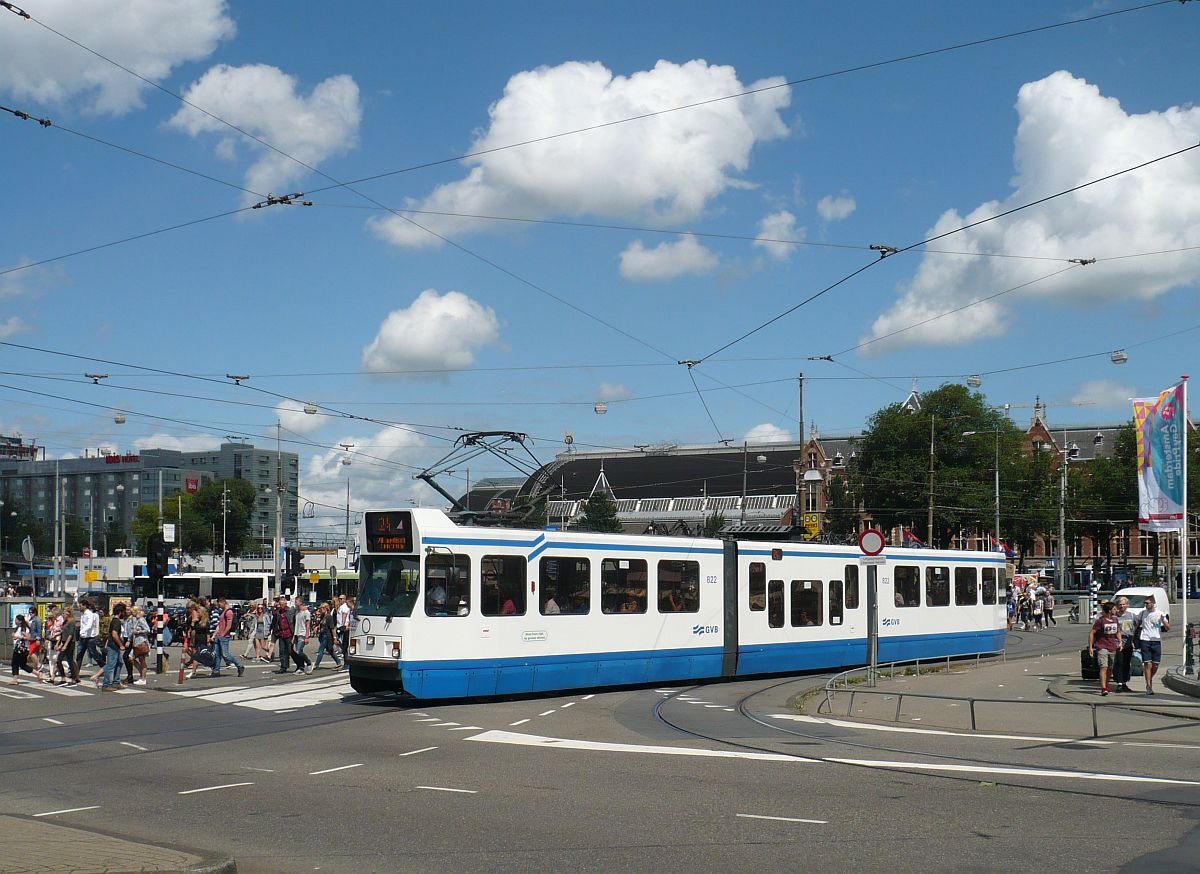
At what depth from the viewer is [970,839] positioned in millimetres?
8359

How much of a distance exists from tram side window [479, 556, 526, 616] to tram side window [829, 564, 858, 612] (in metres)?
9.32

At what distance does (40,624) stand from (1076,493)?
79.8 meters

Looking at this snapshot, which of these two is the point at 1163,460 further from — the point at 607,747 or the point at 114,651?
the point at 114,651

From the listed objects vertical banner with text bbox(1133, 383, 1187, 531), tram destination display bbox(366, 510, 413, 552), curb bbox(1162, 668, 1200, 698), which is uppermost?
vertical banner with text bbox(1133, 383, 1187, 531)

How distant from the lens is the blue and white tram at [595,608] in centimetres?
1850

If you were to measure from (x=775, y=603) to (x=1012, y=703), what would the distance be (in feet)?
30.7

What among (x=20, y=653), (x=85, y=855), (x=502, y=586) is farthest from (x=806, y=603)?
(x=85, y=855)

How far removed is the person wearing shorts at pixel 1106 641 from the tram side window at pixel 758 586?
6231mm

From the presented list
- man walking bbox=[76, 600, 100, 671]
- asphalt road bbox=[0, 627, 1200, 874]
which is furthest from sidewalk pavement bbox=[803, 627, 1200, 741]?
man walking bbox=[76, 600, 100, 671]

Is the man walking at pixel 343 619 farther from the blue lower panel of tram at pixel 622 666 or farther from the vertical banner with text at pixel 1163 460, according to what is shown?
the vertical banner with text at pixel 1163 460

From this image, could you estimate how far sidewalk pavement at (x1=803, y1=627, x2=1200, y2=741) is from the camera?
15.6m

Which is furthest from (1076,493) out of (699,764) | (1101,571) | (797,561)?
(699,764)

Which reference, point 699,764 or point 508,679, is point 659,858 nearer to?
point 699,764

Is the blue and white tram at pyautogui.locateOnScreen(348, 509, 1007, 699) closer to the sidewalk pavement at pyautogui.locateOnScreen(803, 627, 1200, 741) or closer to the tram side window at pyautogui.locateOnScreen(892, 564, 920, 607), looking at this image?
the tram side window at pyautogui.locateOnScreen(892, 564, 920, 607)
